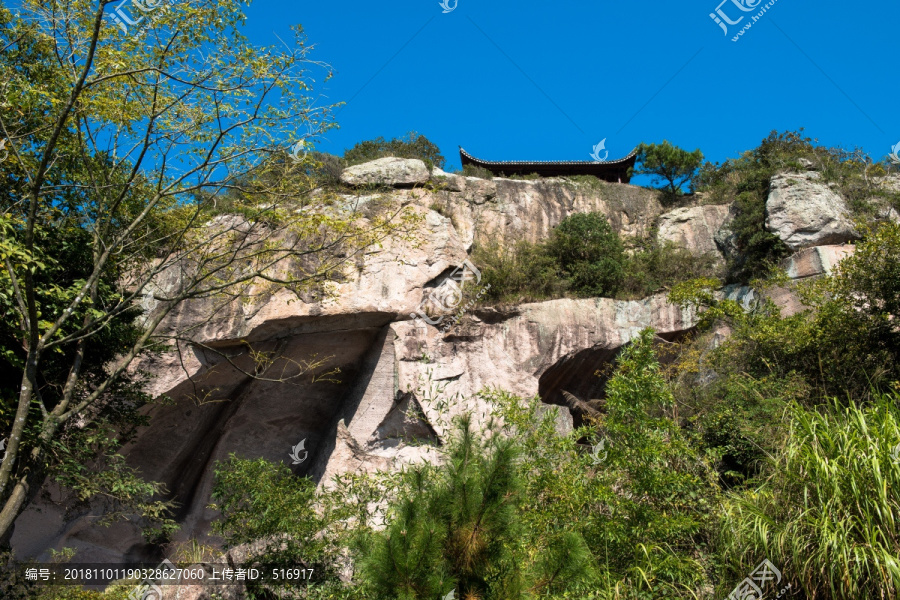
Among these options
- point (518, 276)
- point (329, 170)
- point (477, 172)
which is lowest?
point (518, 276)

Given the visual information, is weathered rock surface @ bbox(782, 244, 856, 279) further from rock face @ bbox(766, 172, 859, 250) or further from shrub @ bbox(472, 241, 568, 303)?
shrub @ bbox(472, 241, 568, 303)

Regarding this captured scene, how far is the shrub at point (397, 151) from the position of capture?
1873 centimetres

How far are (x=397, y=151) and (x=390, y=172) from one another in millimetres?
2389

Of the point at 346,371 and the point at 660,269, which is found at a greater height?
the point at 660,269

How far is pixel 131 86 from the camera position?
7840mm

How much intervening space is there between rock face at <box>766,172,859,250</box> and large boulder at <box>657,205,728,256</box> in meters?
2.50

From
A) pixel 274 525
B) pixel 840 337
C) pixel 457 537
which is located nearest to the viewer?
pixel 457 537

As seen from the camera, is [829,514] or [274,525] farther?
[274,525]

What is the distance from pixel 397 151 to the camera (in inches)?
747

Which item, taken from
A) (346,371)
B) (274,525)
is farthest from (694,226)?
(274,525)

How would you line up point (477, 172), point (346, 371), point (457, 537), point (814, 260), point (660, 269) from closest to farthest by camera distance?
point (457, 537) → point (814, 260) → point (346, 371) → point (660, 269) → point (477, 172)

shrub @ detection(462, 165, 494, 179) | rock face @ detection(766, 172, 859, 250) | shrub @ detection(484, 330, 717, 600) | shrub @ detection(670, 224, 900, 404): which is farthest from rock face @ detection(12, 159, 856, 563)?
shrub @ detection(484, 330, 717, 600)

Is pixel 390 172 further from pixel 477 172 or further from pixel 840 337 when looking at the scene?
pixel 840 337

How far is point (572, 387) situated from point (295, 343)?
5.86 meters
